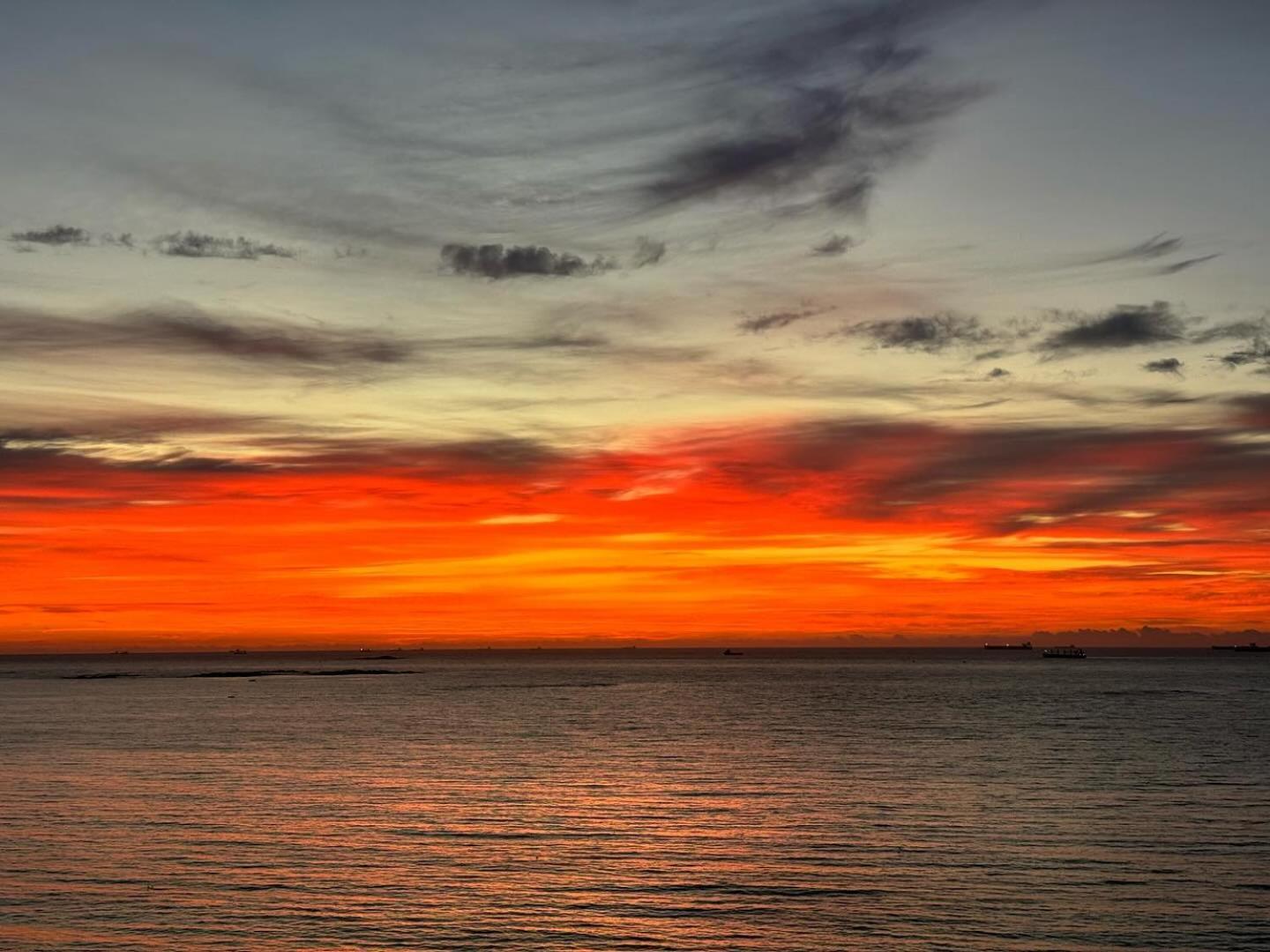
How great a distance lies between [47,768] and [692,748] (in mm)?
50045

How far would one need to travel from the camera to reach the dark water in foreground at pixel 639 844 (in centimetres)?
4138

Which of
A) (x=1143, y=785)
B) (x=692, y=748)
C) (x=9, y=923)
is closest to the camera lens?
(x=9, y=923)

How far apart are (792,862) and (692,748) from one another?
5245cm

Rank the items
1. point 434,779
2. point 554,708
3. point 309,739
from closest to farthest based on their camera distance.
→ point 434,779, point 309,739, point 554,708

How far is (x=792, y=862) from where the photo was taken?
2029 inches

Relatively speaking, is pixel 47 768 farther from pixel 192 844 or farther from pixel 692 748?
pixel 692 748

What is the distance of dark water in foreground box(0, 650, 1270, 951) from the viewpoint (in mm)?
41375

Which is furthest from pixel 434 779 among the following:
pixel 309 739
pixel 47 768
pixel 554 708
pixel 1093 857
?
pixel 554 708

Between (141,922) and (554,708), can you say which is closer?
(141,922)

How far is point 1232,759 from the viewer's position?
90.3 metres

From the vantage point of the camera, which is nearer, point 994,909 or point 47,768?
point 994,909

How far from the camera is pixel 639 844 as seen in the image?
55.4 metres

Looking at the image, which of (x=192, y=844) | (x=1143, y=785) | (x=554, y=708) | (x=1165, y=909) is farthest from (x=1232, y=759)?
(x=554, y=708)

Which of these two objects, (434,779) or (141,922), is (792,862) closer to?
(141,922)
